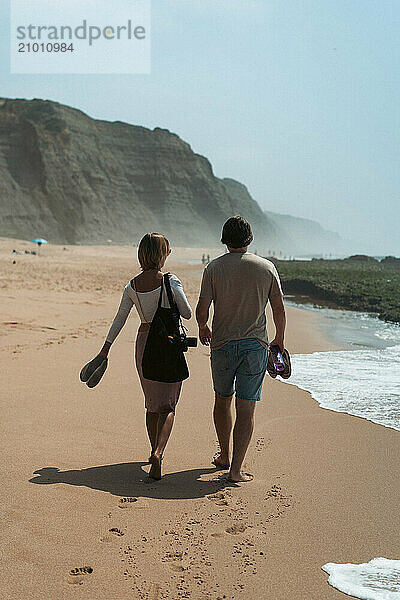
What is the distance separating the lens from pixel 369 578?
3.03 m

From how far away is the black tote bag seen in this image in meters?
4.06

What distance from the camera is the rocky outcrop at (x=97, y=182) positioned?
291ft

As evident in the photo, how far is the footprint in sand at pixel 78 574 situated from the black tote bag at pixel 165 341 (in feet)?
4.74

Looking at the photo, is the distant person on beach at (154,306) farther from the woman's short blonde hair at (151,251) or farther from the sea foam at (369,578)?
the sea foam at (369,578)

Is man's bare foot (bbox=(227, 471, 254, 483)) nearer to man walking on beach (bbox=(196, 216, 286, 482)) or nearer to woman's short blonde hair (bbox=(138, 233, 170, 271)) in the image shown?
man walking on beach (bbox=(196, 216, 286, 482))

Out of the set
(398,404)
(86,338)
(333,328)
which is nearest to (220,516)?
(398,404)

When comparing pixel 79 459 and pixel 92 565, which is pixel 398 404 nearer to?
pixel 79 459

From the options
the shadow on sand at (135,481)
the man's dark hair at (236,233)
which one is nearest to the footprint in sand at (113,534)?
the shadow on sand at (135,481)

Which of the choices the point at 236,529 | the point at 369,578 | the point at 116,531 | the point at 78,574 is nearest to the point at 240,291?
the point at 236,529

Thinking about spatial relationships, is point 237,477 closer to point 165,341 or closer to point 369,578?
point 165,341

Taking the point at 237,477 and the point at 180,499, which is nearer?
the point at 180,499

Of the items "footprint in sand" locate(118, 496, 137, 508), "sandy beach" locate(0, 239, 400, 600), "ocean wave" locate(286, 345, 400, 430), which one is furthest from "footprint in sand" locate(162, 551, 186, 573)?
"ocean wave" locate(286, 345, 400, 430)

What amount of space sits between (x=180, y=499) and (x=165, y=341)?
3.30ft

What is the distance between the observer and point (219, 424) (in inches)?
171
